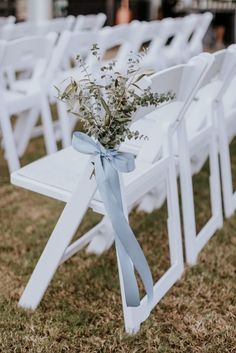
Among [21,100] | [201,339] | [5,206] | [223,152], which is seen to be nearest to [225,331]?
[201,339]

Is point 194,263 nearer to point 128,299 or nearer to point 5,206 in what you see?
point 128,299

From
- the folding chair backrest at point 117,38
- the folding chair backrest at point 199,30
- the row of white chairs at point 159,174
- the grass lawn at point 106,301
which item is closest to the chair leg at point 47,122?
the folding chair backrest at point 117,38

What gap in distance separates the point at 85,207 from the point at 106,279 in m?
0.65

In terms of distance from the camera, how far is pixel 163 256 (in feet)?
9.25

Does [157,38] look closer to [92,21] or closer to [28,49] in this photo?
[92,21]

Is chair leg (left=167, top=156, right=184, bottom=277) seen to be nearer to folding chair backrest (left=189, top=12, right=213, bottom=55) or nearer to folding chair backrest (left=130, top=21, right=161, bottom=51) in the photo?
folding chair backrest (left=130, top=21, right=161, bottom=51)

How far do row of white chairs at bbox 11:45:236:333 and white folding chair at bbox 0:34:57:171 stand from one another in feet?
2.66

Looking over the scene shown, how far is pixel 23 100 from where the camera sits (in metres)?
3.60

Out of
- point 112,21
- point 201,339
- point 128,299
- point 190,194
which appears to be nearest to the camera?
point 128,299

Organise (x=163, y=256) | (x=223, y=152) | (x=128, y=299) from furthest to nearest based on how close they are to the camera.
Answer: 1. (x=223, y=152)
2. (x=163, y=256)
3. (x=128, y=299)

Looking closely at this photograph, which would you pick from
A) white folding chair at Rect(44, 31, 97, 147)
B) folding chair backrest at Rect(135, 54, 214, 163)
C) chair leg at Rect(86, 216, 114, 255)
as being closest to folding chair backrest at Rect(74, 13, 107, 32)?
white folding chair at Rect(44, 31, 97, 147)

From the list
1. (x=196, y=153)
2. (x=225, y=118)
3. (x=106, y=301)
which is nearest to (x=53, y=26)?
(x=225, y=118)

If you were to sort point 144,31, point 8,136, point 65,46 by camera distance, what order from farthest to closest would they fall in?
1. point 144,31
2. point 65,46
3. point 8,136

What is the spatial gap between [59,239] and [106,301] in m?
0.44
